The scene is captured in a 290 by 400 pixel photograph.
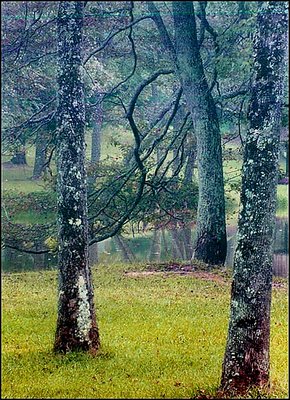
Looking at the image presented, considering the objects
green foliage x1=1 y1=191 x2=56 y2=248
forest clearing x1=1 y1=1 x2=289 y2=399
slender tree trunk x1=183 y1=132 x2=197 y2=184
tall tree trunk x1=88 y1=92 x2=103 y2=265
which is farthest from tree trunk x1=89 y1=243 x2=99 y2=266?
slender tree trunk x1=183 y1=132 x2=197 y2=184

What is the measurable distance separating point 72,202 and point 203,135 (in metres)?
7.28

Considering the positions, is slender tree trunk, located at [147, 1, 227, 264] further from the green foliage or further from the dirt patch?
the green foliage

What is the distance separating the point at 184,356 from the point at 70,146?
7.39 ft

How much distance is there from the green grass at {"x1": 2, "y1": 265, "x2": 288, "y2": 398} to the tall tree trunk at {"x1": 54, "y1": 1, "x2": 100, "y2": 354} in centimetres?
27

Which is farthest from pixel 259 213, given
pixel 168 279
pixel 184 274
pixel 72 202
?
pixel 184 274

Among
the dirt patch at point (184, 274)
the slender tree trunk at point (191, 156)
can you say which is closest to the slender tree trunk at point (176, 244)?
the slender tree trunk at point (191, 156)

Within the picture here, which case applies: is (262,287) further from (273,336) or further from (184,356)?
(273,336)

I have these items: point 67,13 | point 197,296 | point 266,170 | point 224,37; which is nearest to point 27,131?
point 224,37

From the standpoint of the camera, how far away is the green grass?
5.10 metres

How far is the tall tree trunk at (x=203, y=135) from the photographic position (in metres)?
12.9

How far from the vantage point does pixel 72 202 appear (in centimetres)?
603

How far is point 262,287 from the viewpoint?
4.65 m

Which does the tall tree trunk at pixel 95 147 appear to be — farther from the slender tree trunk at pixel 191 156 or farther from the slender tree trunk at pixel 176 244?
the slender tree trunk at pixel 191 156

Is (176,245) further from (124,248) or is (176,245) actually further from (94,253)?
(94,253)
